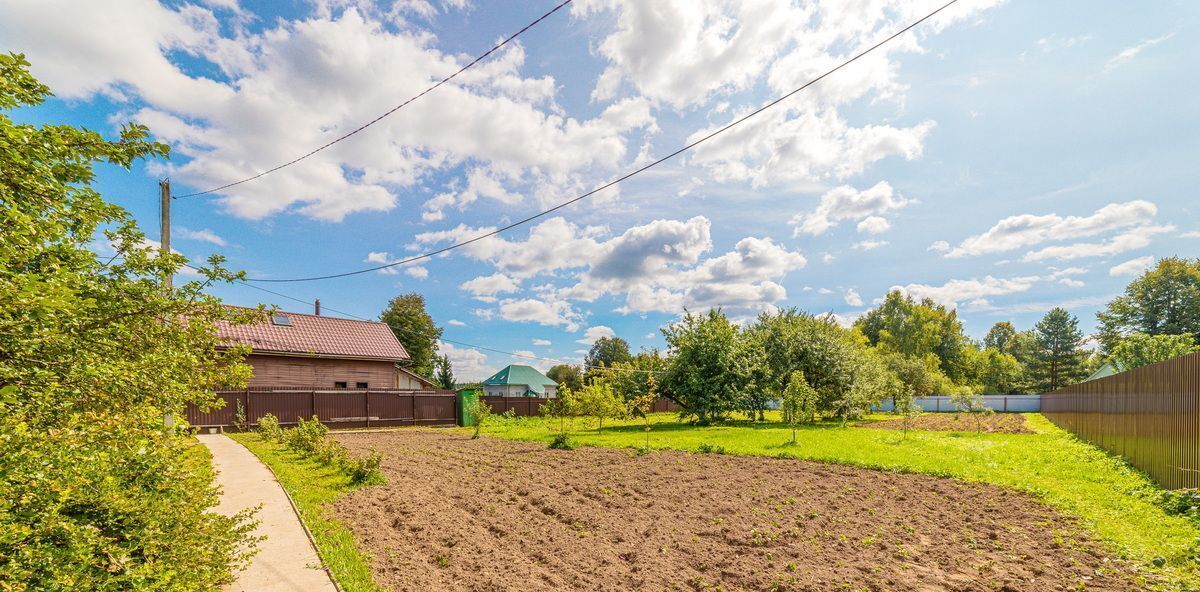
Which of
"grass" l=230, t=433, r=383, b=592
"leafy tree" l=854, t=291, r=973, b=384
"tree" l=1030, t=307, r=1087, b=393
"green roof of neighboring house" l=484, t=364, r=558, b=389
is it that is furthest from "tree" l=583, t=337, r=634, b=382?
"grass" l=230, t=433, r=383, b=592

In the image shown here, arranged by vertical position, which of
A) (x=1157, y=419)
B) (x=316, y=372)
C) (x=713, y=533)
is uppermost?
(x=1157, y=419)

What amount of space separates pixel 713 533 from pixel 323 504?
523 centimetres

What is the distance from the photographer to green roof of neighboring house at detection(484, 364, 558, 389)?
5032cm

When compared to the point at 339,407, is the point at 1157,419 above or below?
above

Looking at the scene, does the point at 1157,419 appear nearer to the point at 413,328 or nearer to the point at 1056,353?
the point at 413,328

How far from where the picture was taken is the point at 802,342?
912 inches

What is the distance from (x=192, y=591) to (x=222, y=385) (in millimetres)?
2673

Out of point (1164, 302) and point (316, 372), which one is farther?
point (1164, 302)

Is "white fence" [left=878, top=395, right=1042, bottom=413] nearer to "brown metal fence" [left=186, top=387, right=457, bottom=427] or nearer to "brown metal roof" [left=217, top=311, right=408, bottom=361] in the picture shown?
"brown metal fence" [left=186, top=387, right=457, bottom=427]

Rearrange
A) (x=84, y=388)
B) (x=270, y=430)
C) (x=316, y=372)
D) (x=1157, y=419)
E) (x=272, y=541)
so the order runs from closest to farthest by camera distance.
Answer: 1. (x=84, y=388)
2. (x=272, y=541)
3. (x=1157, y=419)
4. (x=270, y=430)
5. (x=316, y=372)

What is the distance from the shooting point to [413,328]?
46.4m

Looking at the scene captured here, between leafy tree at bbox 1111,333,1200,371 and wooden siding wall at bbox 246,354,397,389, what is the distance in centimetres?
3636

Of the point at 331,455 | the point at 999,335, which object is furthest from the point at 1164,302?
the point at 331,455

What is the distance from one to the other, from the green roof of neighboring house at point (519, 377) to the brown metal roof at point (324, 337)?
2577cm
